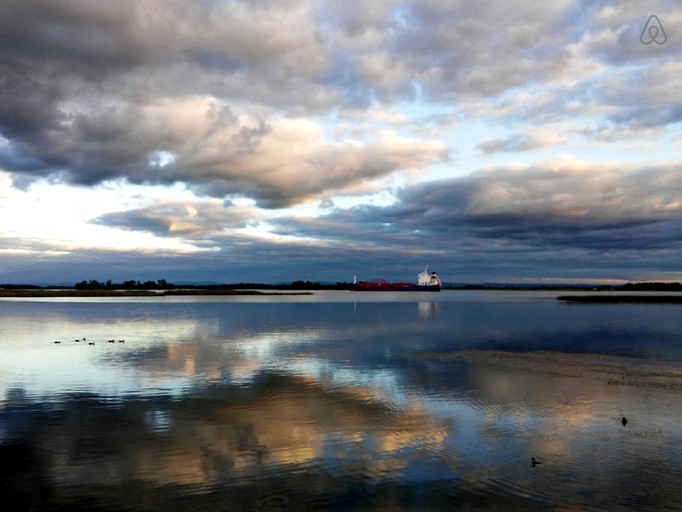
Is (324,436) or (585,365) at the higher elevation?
(324,436)

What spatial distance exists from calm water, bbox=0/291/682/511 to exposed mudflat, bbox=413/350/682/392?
170 centimetres

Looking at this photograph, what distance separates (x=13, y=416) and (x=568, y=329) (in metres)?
59.9

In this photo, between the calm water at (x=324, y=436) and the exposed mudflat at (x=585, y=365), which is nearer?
the calm water at (x=324, y=436)

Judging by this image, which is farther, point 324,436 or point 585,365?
point 585,365

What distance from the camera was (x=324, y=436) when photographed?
18641 mm

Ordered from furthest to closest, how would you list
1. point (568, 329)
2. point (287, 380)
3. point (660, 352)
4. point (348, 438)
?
point (568, 329) < point (660, 352) < point (287, 380) < point (348, 438)

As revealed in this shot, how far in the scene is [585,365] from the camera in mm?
35375

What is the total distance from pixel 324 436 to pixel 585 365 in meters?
24.3

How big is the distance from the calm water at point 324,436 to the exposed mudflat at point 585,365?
1.70m

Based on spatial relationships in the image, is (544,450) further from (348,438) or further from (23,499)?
(23,499)

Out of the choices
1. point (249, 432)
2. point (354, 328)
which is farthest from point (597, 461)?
point (354, 328)

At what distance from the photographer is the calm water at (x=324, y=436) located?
13.6 meters

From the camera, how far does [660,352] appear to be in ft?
139

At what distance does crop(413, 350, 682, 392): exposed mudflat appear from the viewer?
97.2 feet
